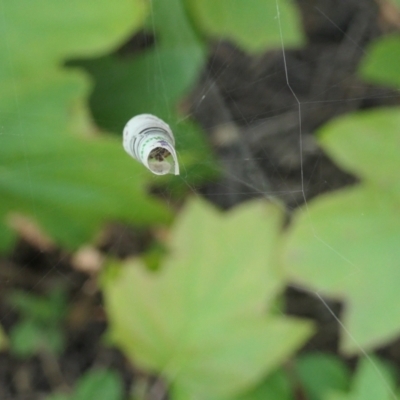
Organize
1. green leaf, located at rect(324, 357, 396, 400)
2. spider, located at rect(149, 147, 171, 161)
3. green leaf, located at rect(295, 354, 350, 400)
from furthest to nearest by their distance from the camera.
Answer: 1. green leaf, located at rect(295, 354, 350, 400)
2. green leaf, located at rect(324, 357, 396, 400)
3. spider, located at rect(149, 147, 171, 161)

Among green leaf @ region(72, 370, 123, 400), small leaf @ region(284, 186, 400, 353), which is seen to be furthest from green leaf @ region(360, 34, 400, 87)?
green leaf @ region(72, 370, 123, 400)

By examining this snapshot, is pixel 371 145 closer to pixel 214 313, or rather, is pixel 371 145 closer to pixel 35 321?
pixel 214 313

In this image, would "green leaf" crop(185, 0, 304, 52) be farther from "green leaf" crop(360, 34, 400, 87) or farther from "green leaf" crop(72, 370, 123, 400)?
"green leaf" crop(72, 370, 123, 400)

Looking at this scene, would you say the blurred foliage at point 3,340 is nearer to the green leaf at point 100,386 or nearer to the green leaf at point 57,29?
the green leaf at point 100,386

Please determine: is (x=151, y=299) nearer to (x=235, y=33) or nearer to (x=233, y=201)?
(x=233, y=201)

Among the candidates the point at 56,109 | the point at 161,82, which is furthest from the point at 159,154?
the point at 161,82

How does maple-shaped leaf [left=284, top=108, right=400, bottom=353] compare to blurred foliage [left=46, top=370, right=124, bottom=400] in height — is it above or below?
above
